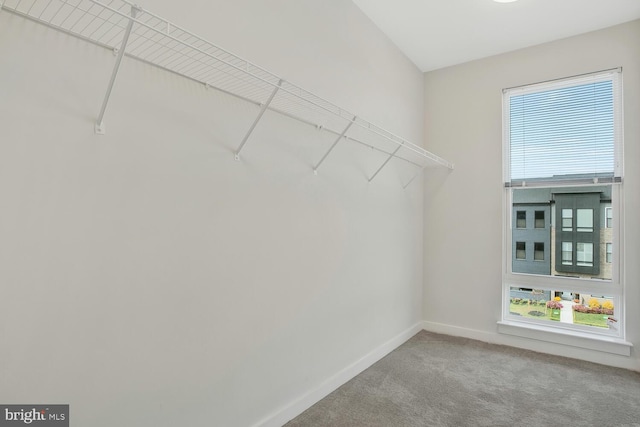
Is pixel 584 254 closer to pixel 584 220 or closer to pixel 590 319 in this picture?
Answer: pixel 584 220

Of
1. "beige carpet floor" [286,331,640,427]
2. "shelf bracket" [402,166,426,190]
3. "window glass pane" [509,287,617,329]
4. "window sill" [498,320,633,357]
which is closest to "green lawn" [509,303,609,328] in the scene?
"window glass pane" [509,287,617,329]

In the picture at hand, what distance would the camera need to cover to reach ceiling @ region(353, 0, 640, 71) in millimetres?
2525

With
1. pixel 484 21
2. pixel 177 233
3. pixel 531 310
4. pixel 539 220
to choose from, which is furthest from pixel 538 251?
pixel 177 233

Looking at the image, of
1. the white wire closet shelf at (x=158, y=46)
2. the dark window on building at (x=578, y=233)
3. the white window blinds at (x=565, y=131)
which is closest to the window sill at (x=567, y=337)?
the dark window on building at (x=578, y=233)

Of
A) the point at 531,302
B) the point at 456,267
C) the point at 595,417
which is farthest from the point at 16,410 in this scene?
the point at 531,302

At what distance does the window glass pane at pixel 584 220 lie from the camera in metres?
2.89

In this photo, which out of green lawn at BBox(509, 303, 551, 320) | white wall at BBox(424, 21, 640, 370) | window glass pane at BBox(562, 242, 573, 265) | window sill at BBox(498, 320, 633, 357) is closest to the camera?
window sill at BBox(498, 320, 633, 357)

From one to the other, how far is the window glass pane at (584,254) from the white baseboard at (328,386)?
1.63m

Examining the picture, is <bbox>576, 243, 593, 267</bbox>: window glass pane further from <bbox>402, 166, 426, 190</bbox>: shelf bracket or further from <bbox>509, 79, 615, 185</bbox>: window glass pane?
<bbox>402, 166, 426, 190</bbox>: shelf bracket

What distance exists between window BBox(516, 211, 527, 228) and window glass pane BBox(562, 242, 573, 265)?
0.34 m

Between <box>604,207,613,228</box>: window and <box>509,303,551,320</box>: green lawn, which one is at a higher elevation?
<box>604,207,613,228</box>: window

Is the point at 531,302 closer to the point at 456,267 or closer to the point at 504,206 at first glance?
the point at 456,267

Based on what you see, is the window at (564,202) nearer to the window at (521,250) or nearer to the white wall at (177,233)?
the window at (521,250)

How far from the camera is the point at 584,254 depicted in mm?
2900
